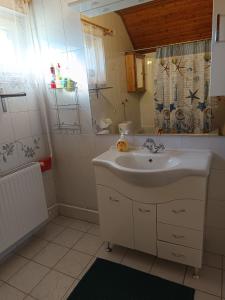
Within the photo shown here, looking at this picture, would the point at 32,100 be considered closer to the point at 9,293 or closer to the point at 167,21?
the point at 167,21

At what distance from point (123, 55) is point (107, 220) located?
129 cm

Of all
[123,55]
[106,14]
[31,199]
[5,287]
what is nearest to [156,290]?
[5,287]

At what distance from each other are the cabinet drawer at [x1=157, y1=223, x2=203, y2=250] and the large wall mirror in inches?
26.8

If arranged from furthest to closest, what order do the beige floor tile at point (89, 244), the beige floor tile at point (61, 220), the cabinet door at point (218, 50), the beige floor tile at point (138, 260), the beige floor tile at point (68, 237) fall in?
the beige floor tile at point (61, 220), the beige floor tile at point (68, 237), the beige floor tile at point (89, 244), the beige floor tile at point (138, 260), the cabinet door at point (218, 50)

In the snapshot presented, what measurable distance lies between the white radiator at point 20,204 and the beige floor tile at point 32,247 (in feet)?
0.59

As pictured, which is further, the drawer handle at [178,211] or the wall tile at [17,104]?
the wall tile at [17,104]

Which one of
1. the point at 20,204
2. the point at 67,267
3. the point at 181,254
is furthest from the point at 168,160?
the point at 20,204

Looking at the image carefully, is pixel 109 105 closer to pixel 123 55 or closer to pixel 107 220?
pixel 123 55

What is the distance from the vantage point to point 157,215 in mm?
1445

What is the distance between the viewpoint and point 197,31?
143 cm

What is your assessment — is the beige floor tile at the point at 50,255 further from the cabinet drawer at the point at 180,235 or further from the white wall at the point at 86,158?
the cabinet drawer at the point at 180,235

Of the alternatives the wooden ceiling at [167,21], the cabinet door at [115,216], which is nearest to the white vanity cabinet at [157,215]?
the cabinet door at [115,216]

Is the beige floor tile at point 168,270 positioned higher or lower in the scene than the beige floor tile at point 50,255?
higher

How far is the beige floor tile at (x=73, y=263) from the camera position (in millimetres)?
1653
